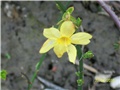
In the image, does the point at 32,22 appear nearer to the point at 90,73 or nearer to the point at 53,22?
the point at 53,22

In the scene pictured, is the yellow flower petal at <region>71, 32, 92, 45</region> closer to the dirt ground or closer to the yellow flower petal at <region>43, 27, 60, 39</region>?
the yellow flower petal at <region>43, 27, 60, 39</region>

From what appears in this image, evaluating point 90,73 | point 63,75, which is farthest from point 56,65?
point 90,73

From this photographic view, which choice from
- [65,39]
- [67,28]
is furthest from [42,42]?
[67,28]

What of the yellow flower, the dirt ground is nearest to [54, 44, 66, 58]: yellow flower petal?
the yellow flower

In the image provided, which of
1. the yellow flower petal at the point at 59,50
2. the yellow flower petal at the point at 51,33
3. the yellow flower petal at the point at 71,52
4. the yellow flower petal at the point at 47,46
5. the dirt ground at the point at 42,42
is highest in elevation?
the yellow flower petal at the point at 51,33

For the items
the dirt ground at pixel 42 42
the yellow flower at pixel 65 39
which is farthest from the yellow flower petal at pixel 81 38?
the dirt ground at pixel 42 42

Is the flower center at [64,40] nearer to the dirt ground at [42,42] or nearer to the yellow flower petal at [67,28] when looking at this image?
the yellow flower petal at [67,28]
